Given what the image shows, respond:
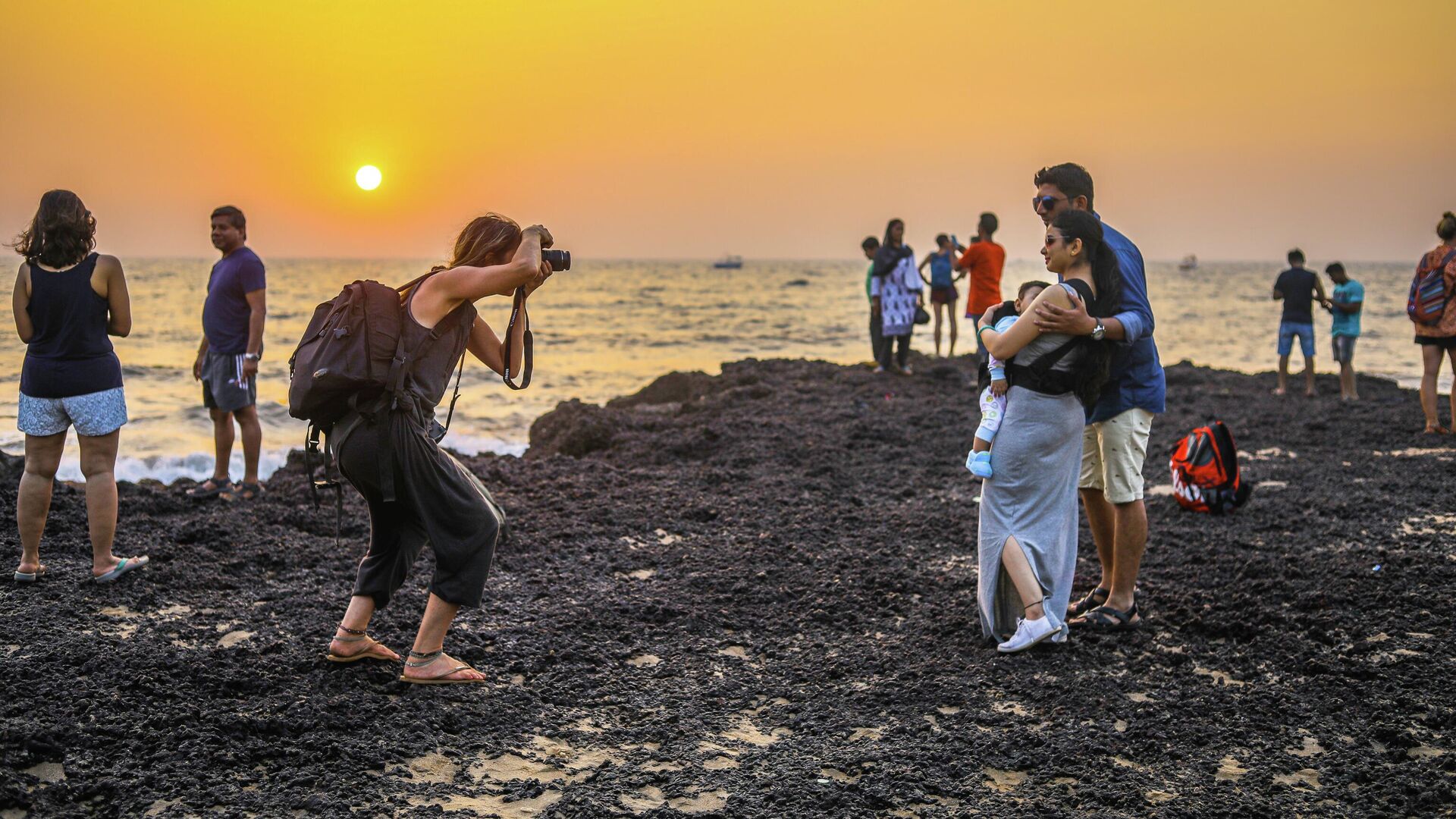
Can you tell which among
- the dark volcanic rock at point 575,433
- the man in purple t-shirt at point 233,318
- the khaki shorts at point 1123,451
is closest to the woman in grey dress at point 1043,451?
the khaki shorts at point 1123,451

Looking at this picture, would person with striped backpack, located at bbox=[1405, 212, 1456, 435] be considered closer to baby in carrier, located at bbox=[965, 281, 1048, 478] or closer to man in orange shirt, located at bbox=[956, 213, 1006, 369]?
man in orange shirt, located at bbox=[956, 213, 1006, 369]

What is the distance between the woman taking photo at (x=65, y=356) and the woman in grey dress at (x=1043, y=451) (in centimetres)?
409

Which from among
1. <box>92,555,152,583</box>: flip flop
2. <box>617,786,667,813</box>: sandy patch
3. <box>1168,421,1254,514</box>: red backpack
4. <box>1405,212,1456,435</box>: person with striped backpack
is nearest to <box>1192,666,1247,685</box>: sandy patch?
<box>617,786,667,813</box>: sandy patch

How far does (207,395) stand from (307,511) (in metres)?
1.19

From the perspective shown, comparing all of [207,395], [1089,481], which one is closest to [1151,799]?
[1089,481]

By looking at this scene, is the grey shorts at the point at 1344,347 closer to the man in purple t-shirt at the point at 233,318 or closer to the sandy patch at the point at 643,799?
the man in purple t-shirt at the point at 233,318

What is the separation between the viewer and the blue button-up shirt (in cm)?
440

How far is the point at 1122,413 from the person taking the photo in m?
4.49

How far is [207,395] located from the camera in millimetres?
7059

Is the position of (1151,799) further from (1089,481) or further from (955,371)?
(955,371)

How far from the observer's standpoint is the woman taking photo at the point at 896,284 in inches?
523

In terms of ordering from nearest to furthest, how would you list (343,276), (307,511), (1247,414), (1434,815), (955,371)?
(1434,815) < (307,511) < (1247,414) < (955,371) < (343,276)

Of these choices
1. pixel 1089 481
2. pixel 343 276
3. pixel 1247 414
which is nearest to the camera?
pixel 1089 481

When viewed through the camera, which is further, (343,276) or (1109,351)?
(343,276)
